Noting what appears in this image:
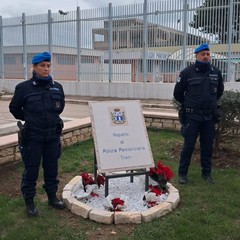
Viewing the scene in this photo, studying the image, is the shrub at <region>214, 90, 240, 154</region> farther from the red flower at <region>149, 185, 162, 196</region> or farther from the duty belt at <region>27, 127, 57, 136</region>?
the duty belt at <region>27, 127, 57, 136</region>

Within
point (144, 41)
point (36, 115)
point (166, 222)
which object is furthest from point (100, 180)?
point (144, 41)

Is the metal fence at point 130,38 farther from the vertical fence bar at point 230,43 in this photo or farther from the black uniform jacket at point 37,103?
the black uniform jacket at point 37,103

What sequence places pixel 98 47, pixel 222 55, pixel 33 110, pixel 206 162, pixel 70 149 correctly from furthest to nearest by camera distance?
1. pixel 98 47
2. pixel 222 55
3. pixel 70 149
4. pixel 206 162
5. pixel 33 110

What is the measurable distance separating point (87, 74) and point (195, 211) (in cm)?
1310

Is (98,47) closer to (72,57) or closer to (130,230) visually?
(72,57)

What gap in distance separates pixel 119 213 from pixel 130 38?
39.8 feet

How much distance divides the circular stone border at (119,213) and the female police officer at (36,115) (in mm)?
448

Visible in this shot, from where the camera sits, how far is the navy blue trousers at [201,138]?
16.4 ft

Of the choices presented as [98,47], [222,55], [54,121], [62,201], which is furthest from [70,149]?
[98,47]

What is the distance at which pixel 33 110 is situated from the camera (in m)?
3.83

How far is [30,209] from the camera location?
4051 mm

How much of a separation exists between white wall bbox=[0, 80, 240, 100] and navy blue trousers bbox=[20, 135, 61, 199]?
1023 centimetres

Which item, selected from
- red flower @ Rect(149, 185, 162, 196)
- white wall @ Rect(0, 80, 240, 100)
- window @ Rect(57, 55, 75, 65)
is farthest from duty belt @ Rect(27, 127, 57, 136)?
window @ Rect(57, 55, 75, 65)

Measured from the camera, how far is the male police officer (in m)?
4.86
